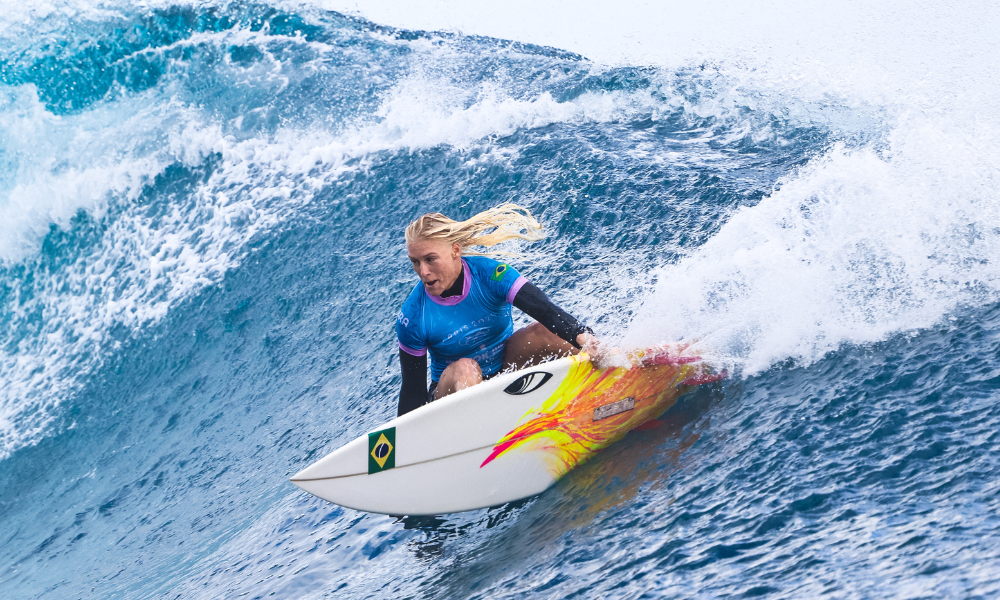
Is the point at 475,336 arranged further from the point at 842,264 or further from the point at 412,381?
the point at 842,264

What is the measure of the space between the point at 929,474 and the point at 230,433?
4.89 metres

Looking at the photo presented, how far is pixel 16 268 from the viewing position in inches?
371

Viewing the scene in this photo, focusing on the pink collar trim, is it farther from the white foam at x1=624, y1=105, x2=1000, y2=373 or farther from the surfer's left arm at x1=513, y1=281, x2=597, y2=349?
the white foam at x1=624, y1=105, x2=1000, y2=373

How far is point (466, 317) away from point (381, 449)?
721 mm

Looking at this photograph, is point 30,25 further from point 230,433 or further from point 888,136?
point 888,136

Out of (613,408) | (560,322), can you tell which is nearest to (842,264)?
(613,408)

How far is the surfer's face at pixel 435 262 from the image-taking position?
12.1 feet

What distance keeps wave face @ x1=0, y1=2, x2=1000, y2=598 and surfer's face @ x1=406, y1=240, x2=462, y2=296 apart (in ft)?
3.61

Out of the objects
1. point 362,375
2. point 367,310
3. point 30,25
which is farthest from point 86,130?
point 362,375

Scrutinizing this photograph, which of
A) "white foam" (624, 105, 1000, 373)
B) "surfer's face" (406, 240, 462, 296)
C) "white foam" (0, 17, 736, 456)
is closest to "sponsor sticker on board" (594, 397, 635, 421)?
"white foam" (624, 105, 1000, 373)

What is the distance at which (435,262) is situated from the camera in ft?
12.2

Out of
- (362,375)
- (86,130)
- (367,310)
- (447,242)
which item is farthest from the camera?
(86,130)

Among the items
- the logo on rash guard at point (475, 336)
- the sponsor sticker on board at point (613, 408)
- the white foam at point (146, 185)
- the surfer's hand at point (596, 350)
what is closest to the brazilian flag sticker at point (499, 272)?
the logo on rash guard at point (475, 336)

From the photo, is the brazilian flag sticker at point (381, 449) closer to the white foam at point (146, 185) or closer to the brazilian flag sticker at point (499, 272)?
the brazilian flag sticker at point (499, 272)
